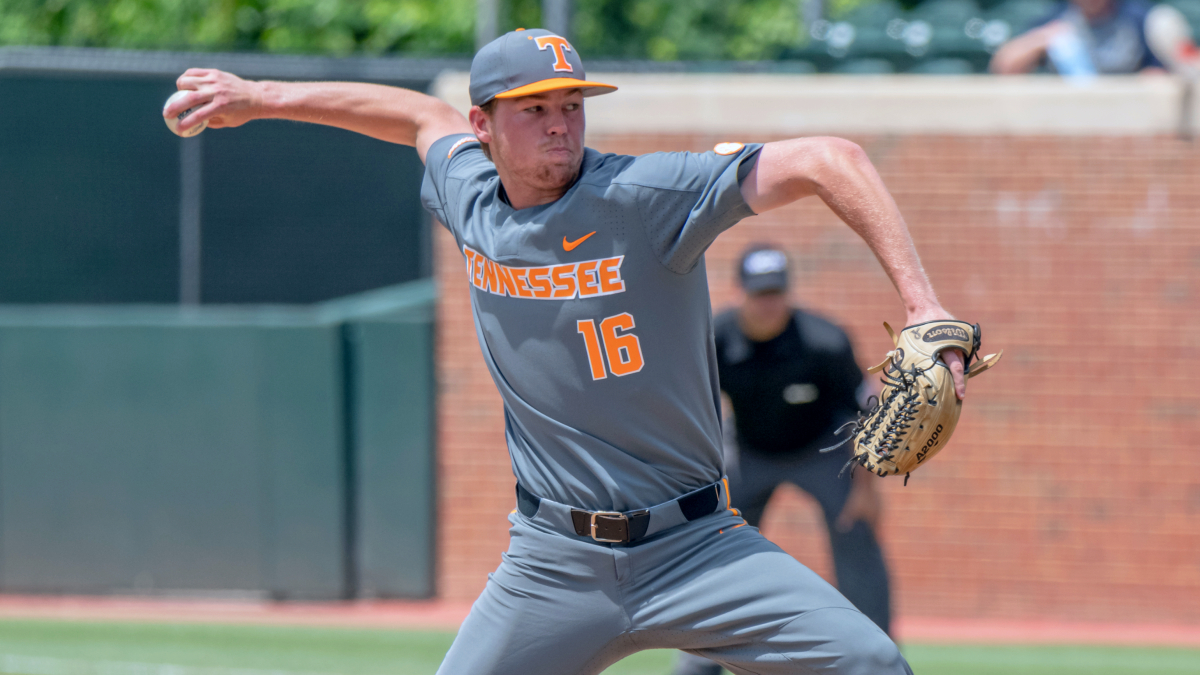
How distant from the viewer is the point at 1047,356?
720 cm

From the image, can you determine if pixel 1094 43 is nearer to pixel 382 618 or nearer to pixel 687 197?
pixel 382 618

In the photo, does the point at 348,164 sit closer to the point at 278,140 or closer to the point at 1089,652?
the point at 278,140

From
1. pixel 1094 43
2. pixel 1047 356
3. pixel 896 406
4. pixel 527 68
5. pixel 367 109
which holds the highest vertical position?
pixel 1094 43

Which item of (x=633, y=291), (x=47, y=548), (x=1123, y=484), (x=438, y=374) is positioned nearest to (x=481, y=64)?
(x=633, y=291)

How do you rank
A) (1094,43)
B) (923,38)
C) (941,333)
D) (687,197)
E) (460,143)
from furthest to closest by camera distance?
(923,38)
(1094,43)
(460,143)
(687,197)
(941,333)

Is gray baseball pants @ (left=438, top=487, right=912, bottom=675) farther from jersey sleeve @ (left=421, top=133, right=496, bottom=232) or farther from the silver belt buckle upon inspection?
jersey sleeve @ (left=421, top=133, right=496, bottom=232)

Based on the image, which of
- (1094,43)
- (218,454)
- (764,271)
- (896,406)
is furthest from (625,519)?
(1094,43)

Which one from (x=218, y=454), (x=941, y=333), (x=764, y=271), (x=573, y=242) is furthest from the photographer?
(x=218, y=454)

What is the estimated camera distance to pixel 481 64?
2967 millimetres

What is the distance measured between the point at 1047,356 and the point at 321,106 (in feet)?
16.5

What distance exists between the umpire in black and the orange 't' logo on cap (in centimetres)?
241

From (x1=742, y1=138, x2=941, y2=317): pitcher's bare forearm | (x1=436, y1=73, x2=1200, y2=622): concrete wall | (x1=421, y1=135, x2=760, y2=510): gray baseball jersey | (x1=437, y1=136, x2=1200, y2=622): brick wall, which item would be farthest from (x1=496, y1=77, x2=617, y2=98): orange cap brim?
(x1=437, y1=136, x2=1200, y2=622): brick wall

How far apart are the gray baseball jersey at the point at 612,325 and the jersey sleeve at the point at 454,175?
12 centimetres

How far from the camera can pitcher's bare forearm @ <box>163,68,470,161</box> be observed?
3320 mm
